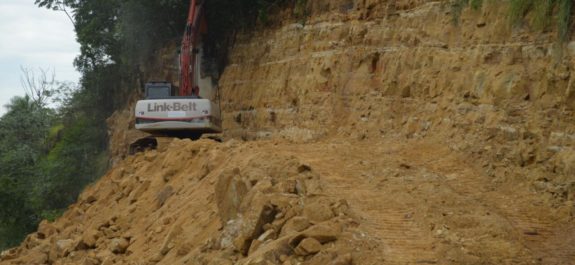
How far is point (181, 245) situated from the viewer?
1178 cm

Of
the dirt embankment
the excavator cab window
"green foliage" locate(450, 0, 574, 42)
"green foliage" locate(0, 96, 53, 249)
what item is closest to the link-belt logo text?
the excavator cab window

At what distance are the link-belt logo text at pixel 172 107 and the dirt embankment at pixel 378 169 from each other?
6.44ft

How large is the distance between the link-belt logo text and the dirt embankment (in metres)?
1.96

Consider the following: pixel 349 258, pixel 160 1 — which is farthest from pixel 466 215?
pixel 160 1

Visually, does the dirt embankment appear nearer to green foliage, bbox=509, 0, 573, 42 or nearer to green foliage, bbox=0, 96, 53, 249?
green foliage, bbox=509, 0, 573, 42

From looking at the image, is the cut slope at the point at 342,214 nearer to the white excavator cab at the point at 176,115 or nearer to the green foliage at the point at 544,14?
the green foliage at the point at 544,14

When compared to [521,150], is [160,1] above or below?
above

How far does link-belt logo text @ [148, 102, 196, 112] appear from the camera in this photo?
21422 mm

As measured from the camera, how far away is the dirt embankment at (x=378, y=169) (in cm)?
916

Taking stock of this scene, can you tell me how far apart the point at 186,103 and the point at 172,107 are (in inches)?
16.1

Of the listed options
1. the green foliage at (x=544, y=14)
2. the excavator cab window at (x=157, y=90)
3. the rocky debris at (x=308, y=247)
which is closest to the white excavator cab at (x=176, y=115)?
the excavator cab window at (x=157, y=90)

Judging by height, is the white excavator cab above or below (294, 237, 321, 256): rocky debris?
above

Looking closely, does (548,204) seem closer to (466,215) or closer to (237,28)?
(466,215)

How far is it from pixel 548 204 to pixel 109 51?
81.1 feet
